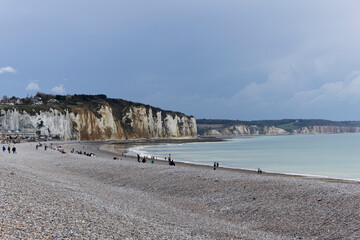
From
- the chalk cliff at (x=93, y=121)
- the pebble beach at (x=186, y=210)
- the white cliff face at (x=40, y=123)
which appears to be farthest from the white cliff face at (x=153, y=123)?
the pebble beach at (x=186, y=210)

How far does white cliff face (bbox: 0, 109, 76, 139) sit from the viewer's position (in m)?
86.6

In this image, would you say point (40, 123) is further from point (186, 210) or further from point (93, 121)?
point (186, 210)

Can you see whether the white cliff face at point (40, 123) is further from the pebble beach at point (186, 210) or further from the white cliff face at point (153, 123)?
the pebble beach at point (186, 210)

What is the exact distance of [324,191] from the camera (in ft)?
45.1

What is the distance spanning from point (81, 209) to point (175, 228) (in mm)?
2698

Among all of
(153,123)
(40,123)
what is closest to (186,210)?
(40,123)

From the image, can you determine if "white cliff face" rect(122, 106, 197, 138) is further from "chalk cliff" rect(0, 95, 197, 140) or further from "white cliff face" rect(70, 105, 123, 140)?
"white cliff face" rect(70, 105, 123, 140)

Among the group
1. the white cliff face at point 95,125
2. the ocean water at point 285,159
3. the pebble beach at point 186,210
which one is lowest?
the ocean water at point 285,159

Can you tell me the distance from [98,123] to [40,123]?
74.2 feet

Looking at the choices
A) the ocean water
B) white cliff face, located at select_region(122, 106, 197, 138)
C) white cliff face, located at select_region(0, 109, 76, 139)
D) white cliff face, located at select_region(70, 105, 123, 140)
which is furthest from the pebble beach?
white cliff face, located at select_region(122, 106, 197, 138)

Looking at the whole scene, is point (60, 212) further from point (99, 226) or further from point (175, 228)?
point (175, 228)

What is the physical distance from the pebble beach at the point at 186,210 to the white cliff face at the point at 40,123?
80.7m

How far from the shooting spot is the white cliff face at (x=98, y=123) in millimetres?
88688

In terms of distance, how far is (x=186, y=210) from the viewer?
1238cm
